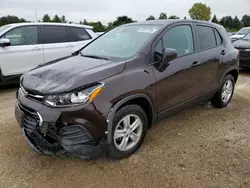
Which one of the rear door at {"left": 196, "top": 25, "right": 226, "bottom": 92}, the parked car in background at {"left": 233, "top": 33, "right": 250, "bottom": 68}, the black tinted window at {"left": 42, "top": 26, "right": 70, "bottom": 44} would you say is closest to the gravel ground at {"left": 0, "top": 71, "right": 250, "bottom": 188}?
the rear door at {"left": 196, "top": 25, "right": 226, "bottom": 92}

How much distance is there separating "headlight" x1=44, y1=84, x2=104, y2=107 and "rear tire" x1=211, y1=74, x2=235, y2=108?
297 cm

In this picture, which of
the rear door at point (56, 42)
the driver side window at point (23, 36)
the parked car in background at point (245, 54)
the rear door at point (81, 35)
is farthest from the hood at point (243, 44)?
the driver side window at point (23, 36)

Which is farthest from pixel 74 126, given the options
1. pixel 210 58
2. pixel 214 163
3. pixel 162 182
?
pixel 210 58

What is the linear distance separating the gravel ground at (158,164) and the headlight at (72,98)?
2.77ft

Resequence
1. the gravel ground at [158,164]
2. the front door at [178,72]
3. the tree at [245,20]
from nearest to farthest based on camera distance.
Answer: the gravel ground at [158,164] → the front door at [178,72] → the tree at [245,20]

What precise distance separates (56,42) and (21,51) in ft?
3.28

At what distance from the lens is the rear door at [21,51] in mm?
6434

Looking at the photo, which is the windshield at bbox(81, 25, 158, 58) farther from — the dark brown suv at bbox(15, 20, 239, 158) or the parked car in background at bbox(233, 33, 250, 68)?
the parked car in background at bbox(233, 33, 250, 68)

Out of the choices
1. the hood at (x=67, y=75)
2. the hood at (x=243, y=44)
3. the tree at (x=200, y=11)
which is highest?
the hood at (x=67, y=75)

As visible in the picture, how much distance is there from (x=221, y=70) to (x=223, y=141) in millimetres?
1513

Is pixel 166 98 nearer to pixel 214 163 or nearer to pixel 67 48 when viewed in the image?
pixel 214 163

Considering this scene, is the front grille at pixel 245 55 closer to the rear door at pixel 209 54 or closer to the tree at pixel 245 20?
the rear door at pixel 209 54

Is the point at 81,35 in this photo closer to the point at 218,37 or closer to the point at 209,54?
the point at 218,37

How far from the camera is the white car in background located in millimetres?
6449
